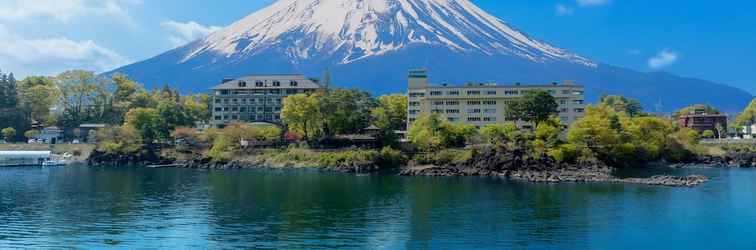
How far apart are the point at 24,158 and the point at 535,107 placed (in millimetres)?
49975

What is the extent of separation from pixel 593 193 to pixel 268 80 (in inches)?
1944

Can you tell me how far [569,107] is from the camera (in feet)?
227

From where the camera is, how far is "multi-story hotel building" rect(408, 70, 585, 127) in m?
69.2

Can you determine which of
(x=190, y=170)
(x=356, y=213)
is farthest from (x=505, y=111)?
(x=356, y=213)

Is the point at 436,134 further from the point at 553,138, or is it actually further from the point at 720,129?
the point at 720,129

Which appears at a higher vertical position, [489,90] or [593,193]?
[489,90]

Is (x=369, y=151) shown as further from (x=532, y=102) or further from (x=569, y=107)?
(x=569, y=107)

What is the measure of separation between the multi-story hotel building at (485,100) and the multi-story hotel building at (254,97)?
16.1m

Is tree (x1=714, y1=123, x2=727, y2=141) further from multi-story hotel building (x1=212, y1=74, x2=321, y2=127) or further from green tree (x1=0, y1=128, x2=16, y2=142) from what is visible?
green tree (x1=0, y1=128, x2=16, y2=142)

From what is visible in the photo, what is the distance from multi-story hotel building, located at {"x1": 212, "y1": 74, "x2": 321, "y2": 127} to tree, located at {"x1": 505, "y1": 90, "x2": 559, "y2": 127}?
27.1m

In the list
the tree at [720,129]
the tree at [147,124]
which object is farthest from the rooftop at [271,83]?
the tree at [720,129]

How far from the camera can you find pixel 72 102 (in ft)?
282

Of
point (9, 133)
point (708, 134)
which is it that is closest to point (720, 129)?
point (708, 134)

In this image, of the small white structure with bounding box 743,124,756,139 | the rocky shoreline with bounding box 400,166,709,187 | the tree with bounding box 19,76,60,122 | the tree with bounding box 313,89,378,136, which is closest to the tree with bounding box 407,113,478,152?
the rocky shoreline with bounding box 400,166,709,187
